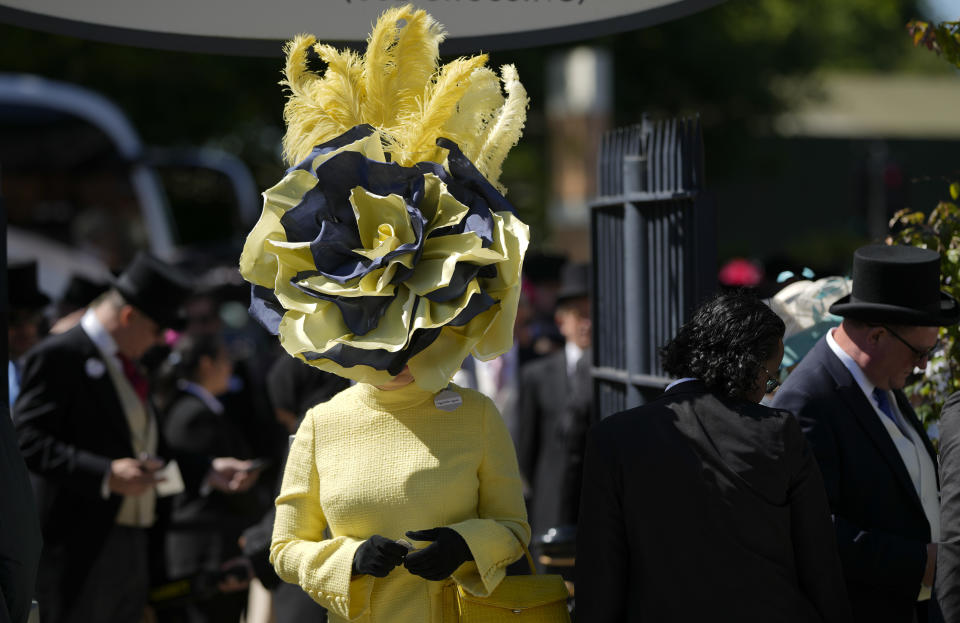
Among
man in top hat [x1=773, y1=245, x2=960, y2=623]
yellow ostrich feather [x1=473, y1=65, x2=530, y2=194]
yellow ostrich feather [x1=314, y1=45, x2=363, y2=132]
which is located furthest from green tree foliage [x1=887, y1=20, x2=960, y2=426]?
yellow ostrich feather [x1=314, y1=45, x2=363, y2=132]

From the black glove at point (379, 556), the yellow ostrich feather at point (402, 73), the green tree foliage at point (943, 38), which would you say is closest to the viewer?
the black glove at point (379, 556)

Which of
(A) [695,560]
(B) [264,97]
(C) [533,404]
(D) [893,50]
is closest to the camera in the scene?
(A) [695,560]

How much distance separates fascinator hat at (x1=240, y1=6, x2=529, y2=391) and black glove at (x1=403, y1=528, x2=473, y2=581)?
0.36 m

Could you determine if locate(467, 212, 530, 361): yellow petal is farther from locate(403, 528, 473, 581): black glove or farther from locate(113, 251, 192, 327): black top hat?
locate(113, 251, 192, 327): black top hat

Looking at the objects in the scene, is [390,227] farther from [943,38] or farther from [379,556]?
[943,38]

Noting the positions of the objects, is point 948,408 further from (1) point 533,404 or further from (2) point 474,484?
(1) point 533,404

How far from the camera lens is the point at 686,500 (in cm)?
301

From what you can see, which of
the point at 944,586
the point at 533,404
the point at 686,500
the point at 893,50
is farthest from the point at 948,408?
the point at 893,50

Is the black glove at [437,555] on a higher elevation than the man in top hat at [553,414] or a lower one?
higher

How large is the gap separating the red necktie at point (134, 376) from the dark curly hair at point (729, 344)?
9.98 feet

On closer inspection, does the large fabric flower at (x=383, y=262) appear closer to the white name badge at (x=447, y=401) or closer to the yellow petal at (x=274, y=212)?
the yellow petal at (x=274, y=212)

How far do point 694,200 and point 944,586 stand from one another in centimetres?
164

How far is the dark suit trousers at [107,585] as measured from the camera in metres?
5.00

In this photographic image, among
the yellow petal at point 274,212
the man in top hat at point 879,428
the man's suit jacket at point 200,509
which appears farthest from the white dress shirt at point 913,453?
the man's suit jacket at point 200,509
